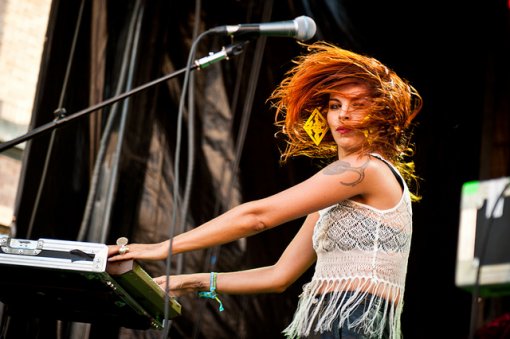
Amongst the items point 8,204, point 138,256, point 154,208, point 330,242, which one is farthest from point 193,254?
point 138,256

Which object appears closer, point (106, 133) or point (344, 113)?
point (344, 113)

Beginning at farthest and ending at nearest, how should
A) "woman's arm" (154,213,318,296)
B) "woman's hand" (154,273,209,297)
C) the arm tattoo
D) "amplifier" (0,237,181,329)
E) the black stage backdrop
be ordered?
the black stage backdrop, "woman's arm" (154,213,318,296), "woman's hand" (154,273,209,297), the arm tattoo, "amplifier" (0,237,181,329)

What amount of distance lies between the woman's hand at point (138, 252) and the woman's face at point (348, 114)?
0.70m

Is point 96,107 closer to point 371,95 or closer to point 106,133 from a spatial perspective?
point 371,95

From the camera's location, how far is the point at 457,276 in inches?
175

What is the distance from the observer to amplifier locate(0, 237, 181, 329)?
89.2 inches

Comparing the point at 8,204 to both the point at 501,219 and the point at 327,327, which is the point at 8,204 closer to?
the point at 327,327

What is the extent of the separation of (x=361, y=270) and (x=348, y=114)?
52cm

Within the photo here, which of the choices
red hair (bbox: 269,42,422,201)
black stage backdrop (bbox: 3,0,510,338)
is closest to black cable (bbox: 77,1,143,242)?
black stage backdrop (bbox: 3,0,510,338)

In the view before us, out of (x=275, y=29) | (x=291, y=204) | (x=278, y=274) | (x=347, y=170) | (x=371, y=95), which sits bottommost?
(x=278, y=274)

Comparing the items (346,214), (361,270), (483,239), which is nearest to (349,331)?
(361,270)

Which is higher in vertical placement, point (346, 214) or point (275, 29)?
point (275, 29)

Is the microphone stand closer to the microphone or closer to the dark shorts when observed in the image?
the microphone

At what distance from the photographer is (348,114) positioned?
2.76 m
